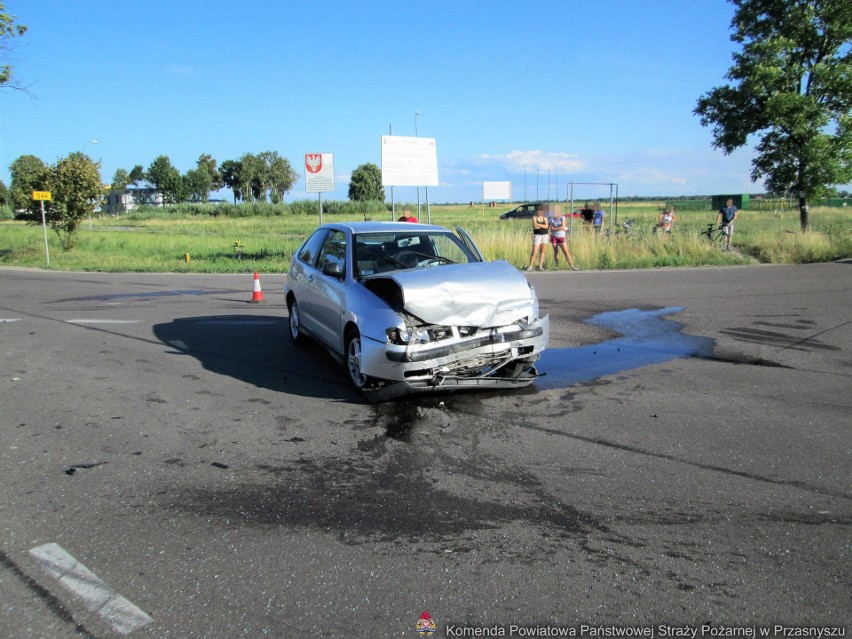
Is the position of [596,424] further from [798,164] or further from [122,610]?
[798,164]

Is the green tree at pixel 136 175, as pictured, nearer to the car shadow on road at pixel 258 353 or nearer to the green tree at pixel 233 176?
the green tree at pixel 233 176

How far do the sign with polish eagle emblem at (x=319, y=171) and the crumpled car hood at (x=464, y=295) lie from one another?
17.2m

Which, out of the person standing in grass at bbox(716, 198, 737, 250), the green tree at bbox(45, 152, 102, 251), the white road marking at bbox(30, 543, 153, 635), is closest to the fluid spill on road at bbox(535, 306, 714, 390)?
the white road marking at bbox(30, 543, 153, 635)

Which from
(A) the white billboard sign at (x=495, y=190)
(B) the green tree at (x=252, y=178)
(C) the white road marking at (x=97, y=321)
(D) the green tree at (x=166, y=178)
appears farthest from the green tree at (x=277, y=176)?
(C) the white road marking at (x=97, y=321)

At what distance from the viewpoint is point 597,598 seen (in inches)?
122

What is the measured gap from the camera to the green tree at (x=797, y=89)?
24.0 meters

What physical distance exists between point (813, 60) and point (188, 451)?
2769 centimetres

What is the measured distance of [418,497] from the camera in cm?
419

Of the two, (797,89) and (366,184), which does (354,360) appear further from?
(366,184)

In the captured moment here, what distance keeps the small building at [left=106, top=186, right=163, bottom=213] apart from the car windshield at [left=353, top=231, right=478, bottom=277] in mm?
113218

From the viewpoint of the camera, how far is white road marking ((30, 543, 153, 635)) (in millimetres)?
2949

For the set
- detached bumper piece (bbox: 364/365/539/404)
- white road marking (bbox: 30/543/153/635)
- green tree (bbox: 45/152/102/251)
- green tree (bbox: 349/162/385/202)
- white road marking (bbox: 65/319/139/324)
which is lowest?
white road marking (bbox: 30/543/153/635)

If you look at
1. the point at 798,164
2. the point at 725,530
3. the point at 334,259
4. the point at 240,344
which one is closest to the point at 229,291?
the point at 240,344

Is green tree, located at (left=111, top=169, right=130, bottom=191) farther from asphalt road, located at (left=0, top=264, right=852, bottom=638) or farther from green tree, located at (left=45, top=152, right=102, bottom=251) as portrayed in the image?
asphalt road, located at (left=0, top=264, right=852, bottom=638)
